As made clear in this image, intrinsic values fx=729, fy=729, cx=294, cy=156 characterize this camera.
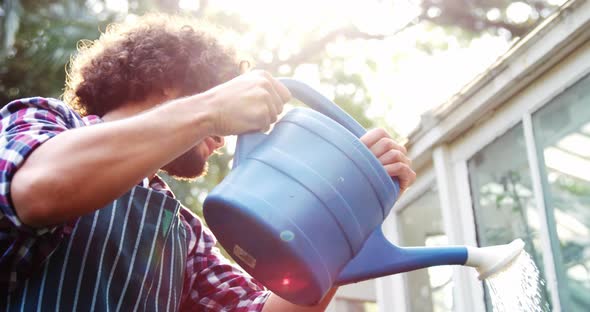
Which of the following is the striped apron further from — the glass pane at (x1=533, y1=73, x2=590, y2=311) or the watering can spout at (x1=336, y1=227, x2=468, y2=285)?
the glass pane at (x1=533, y1=73, x2=590, y2=311)

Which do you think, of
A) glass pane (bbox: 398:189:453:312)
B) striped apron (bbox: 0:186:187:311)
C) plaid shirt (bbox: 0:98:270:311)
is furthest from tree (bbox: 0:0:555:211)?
striped apron (bbox: 0:186:187:311)

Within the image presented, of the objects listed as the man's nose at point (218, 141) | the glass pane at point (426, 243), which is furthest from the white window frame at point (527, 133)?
the man's nose at point (218, 141)

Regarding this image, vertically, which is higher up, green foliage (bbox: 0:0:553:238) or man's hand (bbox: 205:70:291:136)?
green foliage (bbox: 0:0:553:238)

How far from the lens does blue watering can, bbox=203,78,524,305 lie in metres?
1.16

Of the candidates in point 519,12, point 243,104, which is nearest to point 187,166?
point 243,104

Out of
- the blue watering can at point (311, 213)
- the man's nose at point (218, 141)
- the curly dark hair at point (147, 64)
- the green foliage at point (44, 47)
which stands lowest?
the blue watering can at point (311, 213)

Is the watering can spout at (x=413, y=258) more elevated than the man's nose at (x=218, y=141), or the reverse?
the man's nose at (x=218, y=141)

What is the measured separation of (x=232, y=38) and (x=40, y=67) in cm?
673

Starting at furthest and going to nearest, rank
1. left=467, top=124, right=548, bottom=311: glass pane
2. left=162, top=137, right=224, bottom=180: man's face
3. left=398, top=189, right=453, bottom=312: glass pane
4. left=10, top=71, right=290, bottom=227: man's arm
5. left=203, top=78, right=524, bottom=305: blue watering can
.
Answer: left=398, top=189, right=453, bottom=312: glass pane < left=467, top=124, right=548, bottom=311: glass pane < left=162, top=137, right=224, bottom=180: man's face < left=203, top=78, right=524, bottom=305: blue watering can < left=10, top=71, right=290, bottom=227: man's arm

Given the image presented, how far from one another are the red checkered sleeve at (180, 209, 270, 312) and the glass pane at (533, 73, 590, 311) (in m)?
1.12

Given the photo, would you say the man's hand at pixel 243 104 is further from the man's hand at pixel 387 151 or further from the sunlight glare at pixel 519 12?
the sunlight glare at pixel 519 12

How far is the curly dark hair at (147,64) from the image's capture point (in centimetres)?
171

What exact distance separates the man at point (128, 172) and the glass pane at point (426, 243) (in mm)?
1807

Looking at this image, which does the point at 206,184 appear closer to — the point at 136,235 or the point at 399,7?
the point at 399,7
